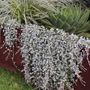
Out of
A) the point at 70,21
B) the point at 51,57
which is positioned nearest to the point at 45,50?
the point at 51,57

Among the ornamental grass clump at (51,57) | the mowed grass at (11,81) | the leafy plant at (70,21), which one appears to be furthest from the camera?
the leafy plant at (70,21)

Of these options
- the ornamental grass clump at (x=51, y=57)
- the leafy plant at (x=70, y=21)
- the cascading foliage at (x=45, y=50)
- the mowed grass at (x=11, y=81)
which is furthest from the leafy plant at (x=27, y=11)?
the mowed grass at (x=11, y=81)

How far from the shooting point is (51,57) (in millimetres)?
5184

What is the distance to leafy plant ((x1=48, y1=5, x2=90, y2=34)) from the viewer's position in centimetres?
577

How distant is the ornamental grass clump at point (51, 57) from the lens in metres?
5.03

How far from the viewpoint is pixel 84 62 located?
500 centimetres

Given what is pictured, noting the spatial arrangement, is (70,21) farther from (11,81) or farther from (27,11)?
(11,81)

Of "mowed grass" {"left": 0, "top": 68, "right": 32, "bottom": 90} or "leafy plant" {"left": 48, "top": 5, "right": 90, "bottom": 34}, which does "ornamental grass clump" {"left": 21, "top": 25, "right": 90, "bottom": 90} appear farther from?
"leafy plant" {"left": 48, "top": 5, "right": 90, "bottom": 34}

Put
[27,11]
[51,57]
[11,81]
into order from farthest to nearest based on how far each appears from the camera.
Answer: [27,11], [11,81], [51,57]

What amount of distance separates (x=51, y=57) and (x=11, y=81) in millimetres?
863

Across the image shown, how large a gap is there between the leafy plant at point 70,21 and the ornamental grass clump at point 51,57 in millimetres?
487

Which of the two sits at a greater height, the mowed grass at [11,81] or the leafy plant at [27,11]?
the leafy plant at [27,11]

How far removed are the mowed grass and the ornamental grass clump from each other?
0.15 meters

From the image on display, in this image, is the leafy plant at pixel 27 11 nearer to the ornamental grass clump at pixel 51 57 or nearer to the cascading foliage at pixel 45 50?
the cascading foliage at pixel 45 50
